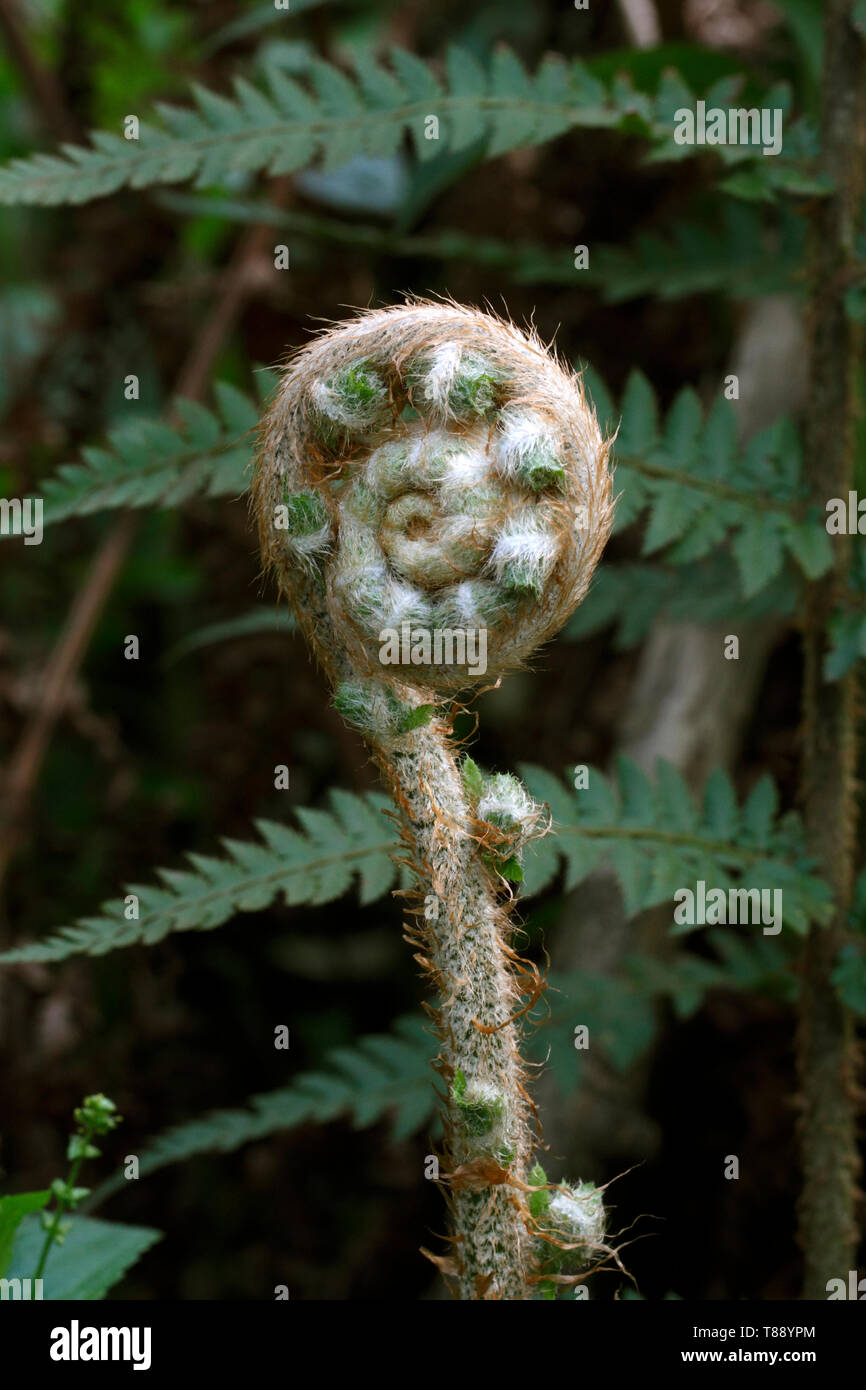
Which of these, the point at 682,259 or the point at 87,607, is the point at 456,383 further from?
the point at 87,607

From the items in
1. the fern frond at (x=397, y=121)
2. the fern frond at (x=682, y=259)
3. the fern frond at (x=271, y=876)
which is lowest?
the fern frond at (x=271, y=876)

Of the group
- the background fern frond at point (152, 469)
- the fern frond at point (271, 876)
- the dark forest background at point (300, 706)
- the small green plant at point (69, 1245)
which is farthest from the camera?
the dark forest background at point (300, 706)

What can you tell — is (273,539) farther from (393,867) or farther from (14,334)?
(14,334)

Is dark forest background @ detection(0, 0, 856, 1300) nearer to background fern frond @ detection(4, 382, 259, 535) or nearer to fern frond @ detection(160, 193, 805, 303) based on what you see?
fern frond @ detection(160, 193, 805, 303)

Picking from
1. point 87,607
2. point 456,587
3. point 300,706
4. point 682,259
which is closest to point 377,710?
point 456,587

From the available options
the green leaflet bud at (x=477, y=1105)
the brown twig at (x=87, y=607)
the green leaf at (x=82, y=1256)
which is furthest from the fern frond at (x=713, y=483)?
the brown twig at (x=87, y=607)

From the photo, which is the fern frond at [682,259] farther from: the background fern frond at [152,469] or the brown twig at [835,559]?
the background fern frond at [152,469]
